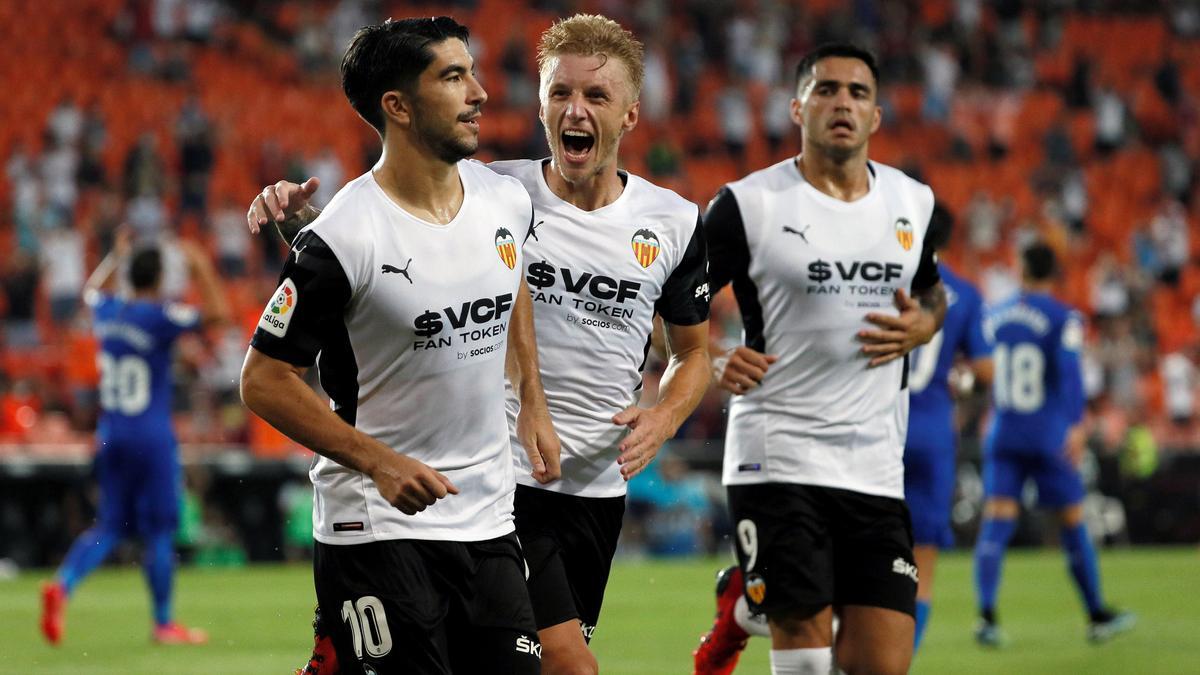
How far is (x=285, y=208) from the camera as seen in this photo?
4.93 metres

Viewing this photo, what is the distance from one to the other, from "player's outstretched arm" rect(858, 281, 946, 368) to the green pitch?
12.8 feet

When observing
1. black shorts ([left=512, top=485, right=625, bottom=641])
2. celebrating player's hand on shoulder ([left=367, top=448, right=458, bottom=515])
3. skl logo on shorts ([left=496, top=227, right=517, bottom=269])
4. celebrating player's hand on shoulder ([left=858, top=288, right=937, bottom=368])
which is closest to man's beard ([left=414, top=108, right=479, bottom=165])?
skl logo on shorts ([left=496, top=227, right=517, bottom=269])

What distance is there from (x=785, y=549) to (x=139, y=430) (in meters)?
6.61

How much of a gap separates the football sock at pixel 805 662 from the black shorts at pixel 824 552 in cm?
15

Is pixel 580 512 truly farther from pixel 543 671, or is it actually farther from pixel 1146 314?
pixel 1146 314

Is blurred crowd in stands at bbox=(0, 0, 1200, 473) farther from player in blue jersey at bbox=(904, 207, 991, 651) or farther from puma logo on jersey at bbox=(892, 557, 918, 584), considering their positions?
puma logo on jersey at bbox=(892, 557, 918, 584)

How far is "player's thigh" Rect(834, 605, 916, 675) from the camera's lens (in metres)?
5.71

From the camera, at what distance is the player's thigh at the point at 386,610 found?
431 centimetres

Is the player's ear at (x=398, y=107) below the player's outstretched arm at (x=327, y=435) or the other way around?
the other way around

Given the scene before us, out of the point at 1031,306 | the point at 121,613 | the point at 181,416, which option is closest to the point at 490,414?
the point at 1031,306

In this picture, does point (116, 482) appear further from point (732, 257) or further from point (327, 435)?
point (327, 435)

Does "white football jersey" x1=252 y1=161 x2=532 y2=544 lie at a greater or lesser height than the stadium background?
lesser

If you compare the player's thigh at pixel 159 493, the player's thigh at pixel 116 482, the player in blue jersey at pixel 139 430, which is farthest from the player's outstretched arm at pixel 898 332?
the player's thigh at pixel 116 482

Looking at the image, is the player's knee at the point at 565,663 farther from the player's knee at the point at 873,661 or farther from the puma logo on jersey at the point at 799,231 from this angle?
the puma logo on jersey at the point at 799,231
